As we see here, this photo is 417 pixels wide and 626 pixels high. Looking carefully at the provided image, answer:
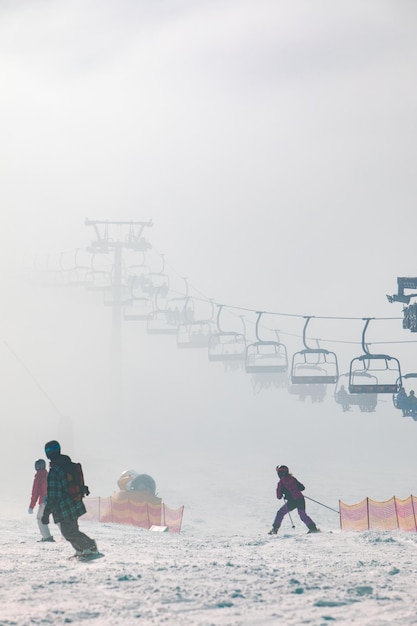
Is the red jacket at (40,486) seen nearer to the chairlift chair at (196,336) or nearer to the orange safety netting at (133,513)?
the orange safety netting at (133,513)

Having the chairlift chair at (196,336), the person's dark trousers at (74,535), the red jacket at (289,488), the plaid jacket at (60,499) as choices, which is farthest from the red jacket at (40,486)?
the chairlift chair at (196,336)

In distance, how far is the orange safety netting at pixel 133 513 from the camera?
2122 centimetres

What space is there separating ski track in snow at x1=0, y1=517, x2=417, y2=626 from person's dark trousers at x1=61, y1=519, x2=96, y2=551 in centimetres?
21

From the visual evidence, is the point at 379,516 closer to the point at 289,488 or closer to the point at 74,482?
the point at 289,488

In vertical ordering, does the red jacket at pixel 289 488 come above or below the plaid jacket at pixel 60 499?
below

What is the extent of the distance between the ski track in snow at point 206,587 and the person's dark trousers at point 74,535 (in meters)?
0.21

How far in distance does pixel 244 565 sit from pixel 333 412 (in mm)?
125888

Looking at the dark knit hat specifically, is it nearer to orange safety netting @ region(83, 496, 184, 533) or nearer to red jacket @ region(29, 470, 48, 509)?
red jacket @ region(29, 470, 48, 509)

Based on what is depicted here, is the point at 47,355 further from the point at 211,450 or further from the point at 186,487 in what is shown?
the point at 186,487

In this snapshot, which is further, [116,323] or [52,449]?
[116,323]

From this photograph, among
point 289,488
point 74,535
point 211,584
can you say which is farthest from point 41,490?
point 211,584

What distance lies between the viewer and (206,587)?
779cm

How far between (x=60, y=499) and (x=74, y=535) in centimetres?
45

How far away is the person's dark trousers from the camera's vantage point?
31.4ft
